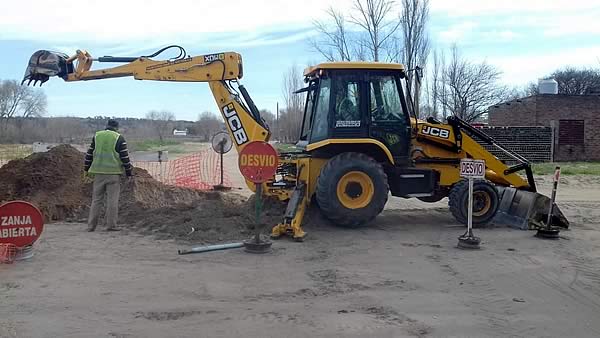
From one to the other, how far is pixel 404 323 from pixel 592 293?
8.55 feet

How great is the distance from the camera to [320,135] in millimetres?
10883

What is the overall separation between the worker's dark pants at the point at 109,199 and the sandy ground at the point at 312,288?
285mm

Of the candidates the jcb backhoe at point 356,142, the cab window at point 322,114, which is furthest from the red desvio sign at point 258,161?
the cab window at point 322,114

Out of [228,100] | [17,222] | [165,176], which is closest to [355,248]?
[228,100]

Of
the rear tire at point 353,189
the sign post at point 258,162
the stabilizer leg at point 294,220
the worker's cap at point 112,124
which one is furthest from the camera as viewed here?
the worker's cap at point 112,124

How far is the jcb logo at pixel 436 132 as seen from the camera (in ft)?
37.0

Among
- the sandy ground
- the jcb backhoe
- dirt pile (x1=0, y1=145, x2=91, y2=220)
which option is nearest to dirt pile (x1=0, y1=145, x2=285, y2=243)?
dirt pile (x1=0, y1=145, x2=91, y2=220)

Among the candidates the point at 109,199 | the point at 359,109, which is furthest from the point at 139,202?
the point at 359,109

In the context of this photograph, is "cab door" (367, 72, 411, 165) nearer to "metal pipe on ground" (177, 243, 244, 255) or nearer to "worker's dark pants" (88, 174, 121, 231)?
"metal pipe on ground" (177, 243, 244, 255)

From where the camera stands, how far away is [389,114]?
1097cm

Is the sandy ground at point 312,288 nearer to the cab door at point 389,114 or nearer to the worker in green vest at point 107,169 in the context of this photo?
the worker in green vest at point 107,169

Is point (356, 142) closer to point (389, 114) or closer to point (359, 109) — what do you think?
point (359, 109)

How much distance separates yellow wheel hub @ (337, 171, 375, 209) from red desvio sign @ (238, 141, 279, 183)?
1.93 m

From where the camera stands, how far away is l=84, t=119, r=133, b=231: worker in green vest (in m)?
10.2
